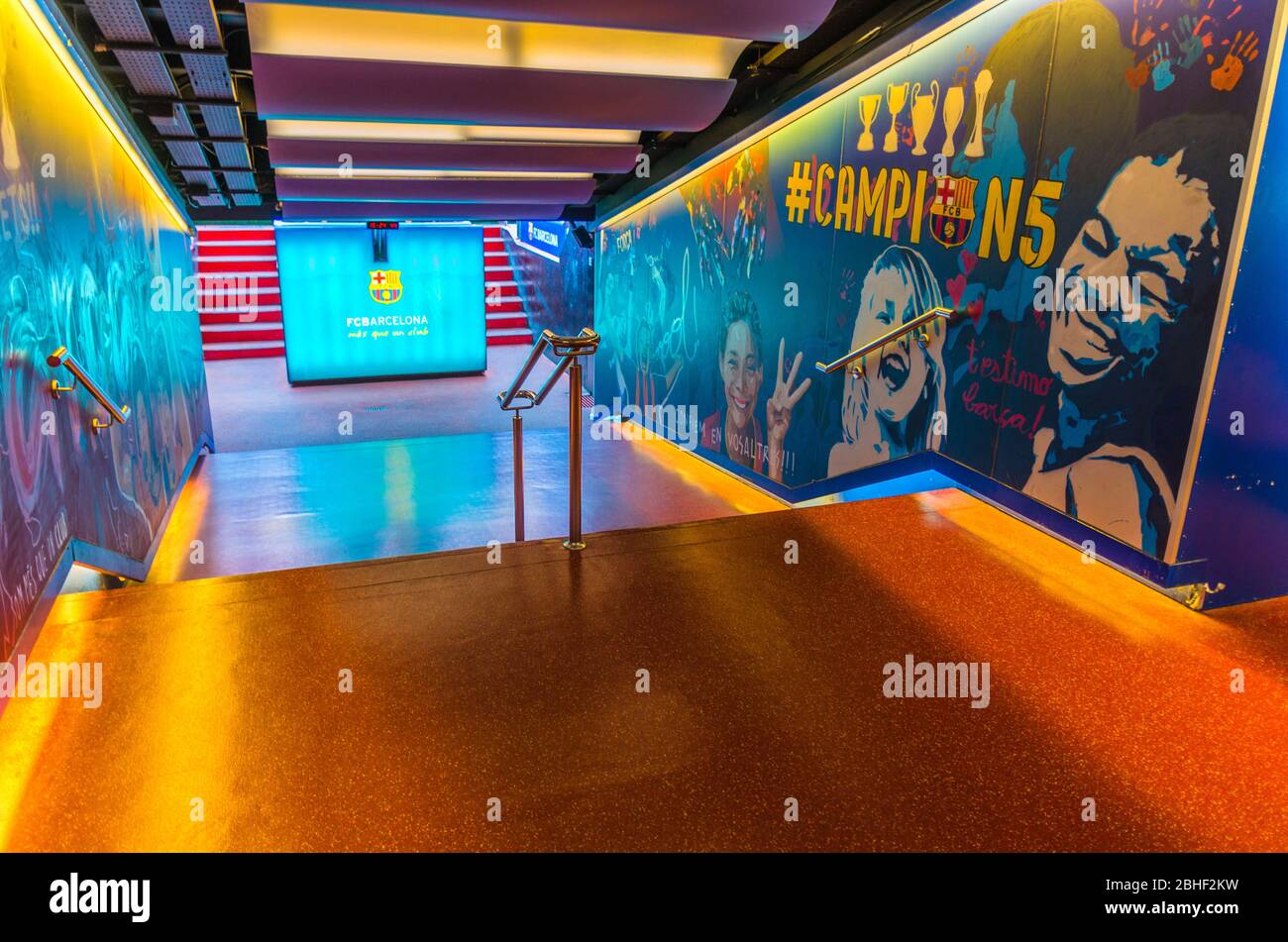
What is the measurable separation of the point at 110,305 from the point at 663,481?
4058 mm

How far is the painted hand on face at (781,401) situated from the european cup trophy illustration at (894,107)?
1469 mm

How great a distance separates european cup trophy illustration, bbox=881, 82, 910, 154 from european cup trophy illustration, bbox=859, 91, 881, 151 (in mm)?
111

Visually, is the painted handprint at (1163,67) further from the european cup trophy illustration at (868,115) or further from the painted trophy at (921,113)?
the european cup trophy illustration at (868,115)

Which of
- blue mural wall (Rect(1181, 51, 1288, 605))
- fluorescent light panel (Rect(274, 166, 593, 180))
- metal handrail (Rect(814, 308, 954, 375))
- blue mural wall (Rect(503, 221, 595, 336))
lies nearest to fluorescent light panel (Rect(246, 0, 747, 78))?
metal handrail (Rect(814, 308, 954, 375))

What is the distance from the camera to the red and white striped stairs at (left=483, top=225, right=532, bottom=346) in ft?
52.0

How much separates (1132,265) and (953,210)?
40.0 inches

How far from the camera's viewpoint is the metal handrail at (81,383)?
2773mm

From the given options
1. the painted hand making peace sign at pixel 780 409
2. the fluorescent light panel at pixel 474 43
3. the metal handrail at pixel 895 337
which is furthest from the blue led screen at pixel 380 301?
the metal handrail at pixel 895 337

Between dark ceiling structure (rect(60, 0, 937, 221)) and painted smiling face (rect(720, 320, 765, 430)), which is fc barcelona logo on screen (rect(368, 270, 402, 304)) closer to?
dark ceiling structure (rect(60, 0, 937, 221))

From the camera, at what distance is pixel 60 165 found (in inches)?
129

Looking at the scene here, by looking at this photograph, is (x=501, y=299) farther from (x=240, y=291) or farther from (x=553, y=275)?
(x=240, y=291)

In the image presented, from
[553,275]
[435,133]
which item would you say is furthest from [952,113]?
[553,275]

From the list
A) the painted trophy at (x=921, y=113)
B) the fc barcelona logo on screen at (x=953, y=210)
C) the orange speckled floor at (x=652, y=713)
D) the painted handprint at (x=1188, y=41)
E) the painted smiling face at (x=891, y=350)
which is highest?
the painted trophy at (x=921, y=113)
